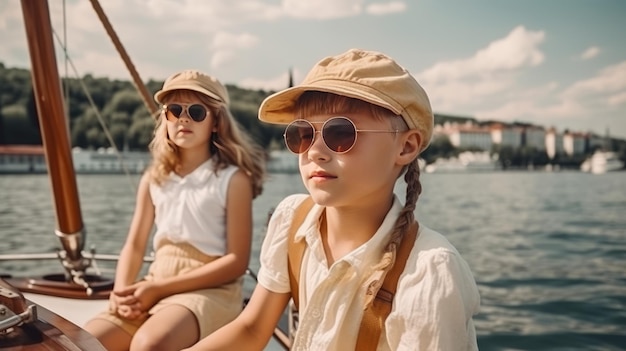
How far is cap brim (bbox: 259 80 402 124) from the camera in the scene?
136cm

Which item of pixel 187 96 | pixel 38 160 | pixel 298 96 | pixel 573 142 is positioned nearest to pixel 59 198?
pixel 187 96

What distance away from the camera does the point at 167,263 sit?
2666 mm

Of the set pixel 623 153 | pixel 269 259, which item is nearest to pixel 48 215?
pixel 269 259

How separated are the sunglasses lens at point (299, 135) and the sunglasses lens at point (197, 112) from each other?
4.03ft

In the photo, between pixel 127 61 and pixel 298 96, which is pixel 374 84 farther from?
pixel 127 61

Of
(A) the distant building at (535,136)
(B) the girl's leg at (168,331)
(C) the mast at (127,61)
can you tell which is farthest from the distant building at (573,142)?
(B) the girl's leg at (168,331)

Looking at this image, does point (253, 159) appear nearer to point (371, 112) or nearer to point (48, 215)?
point (371, 112)

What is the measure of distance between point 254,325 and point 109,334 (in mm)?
916

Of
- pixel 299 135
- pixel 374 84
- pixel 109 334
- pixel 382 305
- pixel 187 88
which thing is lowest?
pixel 109 334

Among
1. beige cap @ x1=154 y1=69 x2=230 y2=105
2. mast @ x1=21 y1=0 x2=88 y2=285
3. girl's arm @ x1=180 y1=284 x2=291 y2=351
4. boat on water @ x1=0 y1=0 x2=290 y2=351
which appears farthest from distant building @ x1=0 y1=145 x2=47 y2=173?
girl's arm @ x1=180 y1=284 x2=291 y2=351

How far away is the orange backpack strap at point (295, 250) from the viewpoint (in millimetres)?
1682

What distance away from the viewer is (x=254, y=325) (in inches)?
67.4

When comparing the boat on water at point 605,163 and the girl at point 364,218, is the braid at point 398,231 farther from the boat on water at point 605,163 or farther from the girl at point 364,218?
the boat on water at point 605,163

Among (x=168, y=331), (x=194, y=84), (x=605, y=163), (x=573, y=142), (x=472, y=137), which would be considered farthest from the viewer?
(x=472, y=137)
